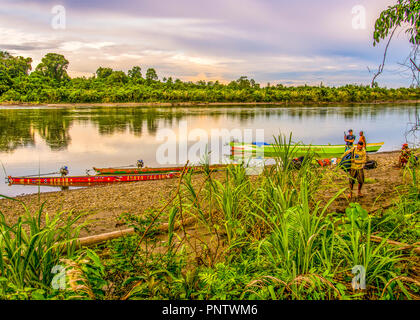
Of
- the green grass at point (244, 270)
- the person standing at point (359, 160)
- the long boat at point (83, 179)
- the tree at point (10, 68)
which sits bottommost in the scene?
the long boat at point (83, 179)

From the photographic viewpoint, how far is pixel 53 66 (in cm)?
7644

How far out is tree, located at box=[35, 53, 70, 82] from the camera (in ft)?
240

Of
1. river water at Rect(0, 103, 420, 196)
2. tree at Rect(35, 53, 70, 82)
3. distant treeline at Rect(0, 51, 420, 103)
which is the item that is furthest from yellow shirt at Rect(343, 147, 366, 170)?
tree at Rect(35, 53, 70, 82)

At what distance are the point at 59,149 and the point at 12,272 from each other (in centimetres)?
2449

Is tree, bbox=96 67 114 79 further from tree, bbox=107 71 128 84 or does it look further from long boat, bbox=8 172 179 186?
long boat, bbox=8 172 179 186

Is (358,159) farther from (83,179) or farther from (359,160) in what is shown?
(83,179)

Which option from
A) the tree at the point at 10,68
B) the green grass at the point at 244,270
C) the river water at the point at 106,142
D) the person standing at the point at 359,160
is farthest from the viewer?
the tree at the point at 10,68

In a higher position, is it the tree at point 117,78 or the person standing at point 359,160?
the tree at point 117,78

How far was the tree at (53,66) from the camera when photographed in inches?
2879

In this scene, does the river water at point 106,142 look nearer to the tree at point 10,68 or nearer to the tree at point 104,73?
the tree at point 10,68

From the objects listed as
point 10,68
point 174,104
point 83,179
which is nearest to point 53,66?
point 10,68

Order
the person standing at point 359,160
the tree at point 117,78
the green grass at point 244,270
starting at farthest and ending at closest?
the tree at point 117,78
the person standing at point 359,160
the green grass at point 244,270

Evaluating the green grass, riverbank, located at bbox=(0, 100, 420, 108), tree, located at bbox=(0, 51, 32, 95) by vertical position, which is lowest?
the green grass

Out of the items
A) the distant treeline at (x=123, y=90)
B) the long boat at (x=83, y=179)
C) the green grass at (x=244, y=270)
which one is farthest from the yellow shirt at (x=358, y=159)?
the distant treeline at (x=123, y=90)
